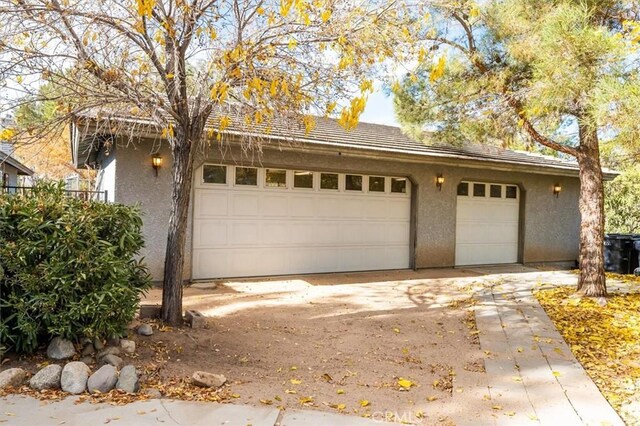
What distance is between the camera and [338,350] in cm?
495

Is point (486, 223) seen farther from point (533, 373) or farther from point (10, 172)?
point (10, 172)

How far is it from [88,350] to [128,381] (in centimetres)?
80

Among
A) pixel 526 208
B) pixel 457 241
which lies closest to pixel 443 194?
pixel 457 241

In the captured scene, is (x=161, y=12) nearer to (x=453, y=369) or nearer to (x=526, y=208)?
(x=453, y=369)

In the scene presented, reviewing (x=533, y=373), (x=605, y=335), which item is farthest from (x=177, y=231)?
(x=605, y=335)

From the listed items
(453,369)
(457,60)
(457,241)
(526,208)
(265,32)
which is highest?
(457,60)

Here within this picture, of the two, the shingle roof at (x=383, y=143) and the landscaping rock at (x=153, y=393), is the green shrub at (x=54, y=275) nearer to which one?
the landscaping rock at (x=153, y=393)

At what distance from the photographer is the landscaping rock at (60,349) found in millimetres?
3945

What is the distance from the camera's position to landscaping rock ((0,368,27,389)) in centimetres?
350

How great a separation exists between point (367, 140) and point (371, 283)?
3247 millimetres

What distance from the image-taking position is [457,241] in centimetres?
1144

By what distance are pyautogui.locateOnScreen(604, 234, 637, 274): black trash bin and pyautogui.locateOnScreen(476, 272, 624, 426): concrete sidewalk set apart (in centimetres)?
574

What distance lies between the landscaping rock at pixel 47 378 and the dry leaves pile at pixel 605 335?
4339mm

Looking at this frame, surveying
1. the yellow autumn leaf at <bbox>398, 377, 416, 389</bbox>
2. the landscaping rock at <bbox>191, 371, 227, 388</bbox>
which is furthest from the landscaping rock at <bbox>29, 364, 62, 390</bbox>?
the yellow autumn leaf at <bbox>398, 377, 416, 389</bbox>
